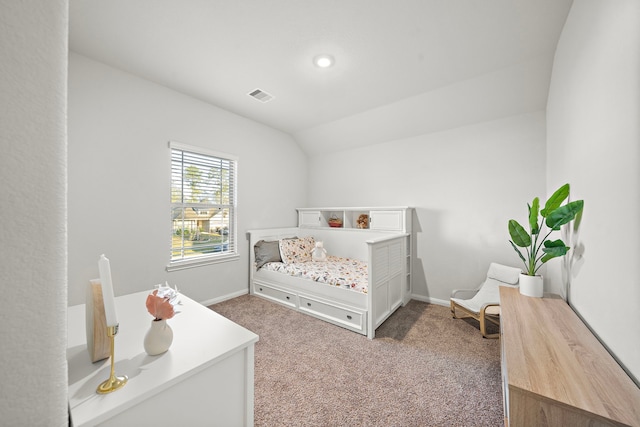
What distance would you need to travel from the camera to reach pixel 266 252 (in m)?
3.68

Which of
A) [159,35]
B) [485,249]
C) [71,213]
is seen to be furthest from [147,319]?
[485,249]

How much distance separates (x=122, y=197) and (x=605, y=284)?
3808 millimetres

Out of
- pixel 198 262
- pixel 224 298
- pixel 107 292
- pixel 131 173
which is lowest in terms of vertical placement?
pixel 224 298

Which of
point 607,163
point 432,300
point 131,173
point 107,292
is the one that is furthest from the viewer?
point 432,300

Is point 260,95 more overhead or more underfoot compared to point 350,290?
more overhead

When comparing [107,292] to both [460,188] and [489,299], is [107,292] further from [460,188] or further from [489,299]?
[460,188]

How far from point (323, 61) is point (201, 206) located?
2331 millimetres

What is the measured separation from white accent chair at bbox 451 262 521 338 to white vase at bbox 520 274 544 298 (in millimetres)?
610

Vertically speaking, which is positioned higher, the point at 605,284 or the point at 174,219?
the point at 174,219

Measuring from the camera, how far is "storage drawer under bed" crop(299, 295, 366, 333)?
2578 millimetres

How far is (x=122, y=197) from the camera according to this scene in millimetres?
2605

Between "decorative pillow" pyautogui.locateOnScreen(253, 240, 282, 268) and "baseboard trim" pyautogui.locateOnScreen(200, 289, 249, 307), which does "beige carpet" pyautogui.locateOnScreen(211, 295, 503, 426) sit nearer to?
"baseboard trim" pyautogui.locateOnScreen(200, 289, 249, 307)

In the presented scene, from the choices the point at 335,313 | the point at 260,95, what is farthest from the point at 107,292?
the point at 260,95

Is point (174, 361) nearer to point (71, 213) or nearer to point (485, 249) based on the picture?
point (71, 213)
